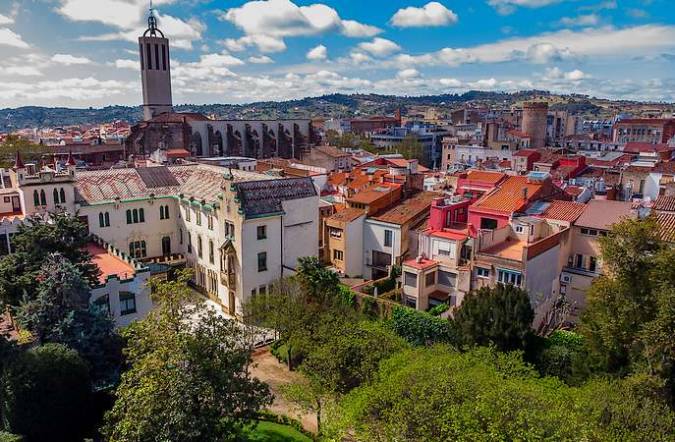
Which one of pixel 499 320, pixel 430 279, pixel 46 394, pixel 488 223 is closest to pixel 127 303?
pixel 46 394

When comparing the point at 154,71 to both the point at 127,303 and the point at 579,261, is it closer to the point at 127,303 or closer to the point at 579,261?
the point at 127,303

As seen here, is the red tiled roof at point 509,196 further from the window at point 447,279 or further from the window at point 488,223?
the window at point 447,279

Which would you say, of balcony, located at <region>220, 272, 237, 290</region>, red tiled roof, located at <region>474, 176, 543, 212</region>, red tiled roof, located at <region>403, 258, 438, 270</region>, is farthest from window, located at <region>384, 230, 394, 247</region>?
balcony, located at <region>220, 272, 237, 290</region>

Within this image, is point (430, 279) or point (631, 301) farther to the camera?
point (430, 279)

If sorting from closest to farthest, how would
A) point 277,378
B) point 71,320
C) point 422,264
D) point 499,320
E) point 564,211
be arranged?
1. point 71,320
2. point 499,320
3. point 277,378
4. point 422,264
5. point 564,211

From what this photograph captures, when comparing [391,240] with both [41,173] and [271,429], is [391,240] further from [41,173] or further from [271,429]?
[41,173]
